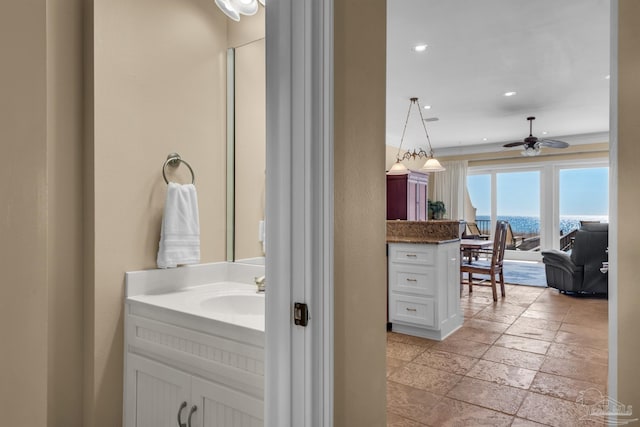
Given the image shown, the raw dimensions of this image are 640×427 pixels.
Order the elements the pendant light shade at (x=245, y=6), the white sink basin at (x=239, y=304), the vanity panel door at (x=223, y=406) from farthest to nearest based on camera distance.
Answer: the pendant light shade at (x=245, y=6)
the white sink basin at (x=239, y=304)
the vanity panel door at (x=223, y=406)

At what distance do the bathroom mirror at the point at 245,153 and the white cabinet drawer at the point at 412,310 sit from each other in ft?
6.13

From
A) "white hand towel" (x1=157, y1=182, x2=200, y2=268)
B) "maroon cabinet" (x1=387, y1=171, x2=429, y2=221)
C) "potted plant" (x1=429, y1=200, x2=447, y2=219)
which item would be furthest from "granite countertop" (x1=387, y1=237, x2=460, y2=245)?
"potted plant" (x1=429, y1=200, x2=447, y2=219)

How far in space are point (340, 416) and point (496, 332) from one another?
2980 mm

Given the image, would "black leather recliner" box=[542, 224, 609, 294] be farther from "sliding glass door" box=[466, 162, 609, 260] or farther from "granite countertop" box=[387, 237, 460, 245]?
"sliding glass door" box=[466, 162, 609, 260]

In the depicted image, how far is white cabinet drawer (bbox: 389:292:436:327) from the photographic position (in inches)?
133

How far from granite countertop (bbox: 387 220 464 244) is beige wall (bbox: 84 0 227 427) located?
2080 mm

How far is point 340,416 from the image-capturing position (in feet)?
3.67

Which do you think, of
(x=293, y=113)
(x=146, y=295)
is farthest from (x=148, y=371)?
(x=293, y=113)

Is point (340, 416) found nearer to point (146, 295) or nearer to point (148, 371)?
point (148, 371)

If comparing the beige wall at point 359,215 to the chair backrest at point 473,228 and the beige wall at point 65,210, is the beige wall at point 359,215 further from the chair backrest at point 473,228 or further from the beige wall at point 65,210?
the chair backrest at point 473,228

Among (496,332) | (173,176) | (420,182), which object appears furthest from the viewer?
(420,182)

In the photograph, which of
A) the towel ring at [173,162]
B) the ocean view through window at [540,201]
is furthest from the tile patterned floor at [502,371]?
the ocean view through window at [540,201]

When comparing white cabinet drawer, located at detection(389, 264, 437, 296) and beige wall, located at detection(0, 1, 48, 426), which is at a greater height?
beige wall, located at detection(0, 1, 48, 426)

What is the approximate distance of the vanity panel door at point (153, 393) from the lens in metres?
1.48
